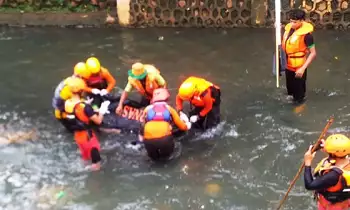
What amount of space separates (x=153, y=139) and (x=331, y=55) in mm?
5394

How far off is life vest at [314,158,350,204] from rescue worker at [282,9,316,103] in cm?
358

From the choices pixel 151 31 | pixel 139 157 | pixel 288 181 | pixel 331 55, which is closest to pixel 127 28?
pixel 151 31

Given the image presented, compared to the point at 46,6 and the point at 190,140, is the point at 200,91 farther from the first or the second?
the point at 46,6

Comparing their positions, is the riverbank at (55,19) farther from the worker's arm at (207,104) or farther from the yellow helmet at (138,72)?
the worker's arm at (207,104)

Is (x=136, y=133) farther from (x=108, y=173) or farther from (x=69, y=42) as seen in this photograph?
(x=69, y=42)

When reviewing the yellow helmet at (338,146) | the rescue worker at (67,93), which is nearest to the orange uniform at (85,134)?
the rescue worker at (67,93)

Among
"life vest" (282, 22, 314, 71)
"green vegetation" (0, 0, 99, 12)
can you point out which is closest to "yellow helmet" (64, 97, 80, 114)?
"life vest" (282, 22, 314, 71)

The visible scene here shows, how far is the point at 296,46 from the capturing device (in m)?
9.04

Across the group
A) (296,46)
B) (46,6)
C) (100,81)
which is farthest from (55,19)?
(296,46)

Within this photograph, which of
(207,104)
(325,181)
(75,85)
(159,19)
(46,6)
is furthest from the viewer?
(46,6)

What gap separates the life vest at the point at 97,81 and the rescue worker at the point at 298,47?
113 inches

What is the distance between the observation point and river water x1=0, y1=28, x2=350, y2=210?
770 centimetres

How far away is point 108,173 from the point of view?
822 cm

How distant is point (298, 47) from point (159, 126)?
272cm
